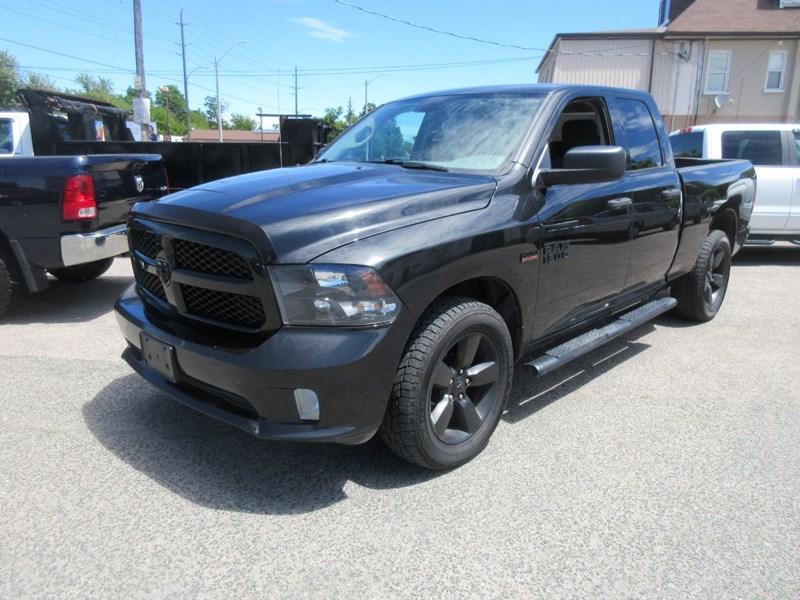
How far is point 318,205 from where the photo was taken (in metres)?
2.54

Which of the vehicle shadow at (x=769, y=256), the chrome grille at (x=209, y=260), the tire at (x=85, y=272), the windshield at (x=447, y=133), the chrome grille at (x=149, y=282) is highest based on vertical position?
the windshield at (x=447, y=133)

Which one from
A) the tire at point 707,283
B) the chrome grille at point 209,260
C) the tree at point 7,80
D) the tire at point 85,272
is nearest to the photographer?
the chrome grille at point 209,260

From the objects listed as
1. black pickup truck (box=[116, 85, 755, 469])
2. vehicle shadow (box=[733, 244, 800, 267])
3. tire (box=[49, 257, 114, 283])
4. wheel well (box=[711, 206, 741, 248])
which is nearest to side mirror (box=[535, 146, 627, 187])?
black pickup truck (box=[116, 85, 755, 469])

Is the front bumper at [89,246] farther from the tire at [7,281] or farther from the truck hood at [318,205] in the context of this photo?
the truck hood at [318,205]

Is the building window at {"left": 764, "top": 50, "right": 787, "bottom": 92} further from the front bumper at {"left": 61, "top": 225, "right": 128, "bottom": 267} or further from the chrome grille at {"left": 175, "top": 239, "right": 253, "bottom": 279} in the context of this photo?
the chrome grille at {"left": 175, "top": 239, "right": 253, "bottom": 279}

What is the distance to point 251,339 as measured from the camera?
2459 millimetres

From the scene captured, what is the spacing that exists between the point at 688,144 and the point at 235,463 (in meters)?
8.23

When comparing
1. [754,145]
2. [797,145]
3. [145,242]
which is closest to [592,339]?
[145,242]

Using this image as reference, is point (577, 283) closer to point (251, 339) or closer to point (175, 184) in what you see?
point (251, 339)

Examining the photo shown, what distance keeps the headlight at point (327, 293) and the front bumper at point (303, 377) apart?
0.05m

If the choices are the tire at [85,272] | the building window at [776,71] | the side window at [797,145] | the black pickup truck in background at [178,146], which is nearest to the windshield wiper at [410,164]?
the tire at [85,272]

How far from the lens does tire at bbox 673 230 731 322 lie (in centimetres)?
517

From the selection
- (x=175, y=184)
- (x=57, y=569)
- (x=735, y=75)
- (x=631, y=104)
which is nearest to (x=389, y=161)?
(x=631, y=104)

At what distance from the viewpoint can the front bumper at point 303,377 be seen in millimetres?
A: 2305
